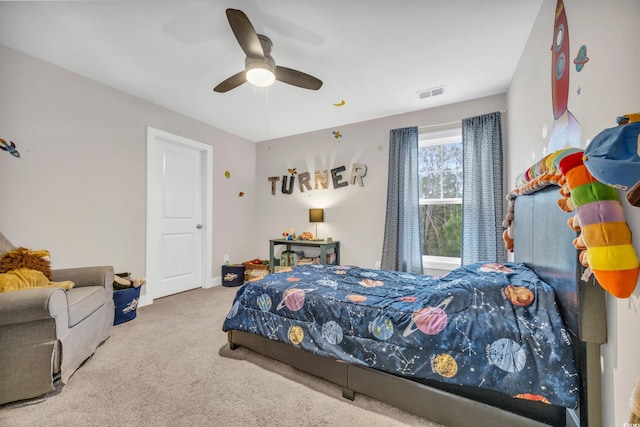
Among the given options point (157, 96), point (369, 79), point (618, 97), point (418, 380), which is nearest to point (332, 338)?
point (418, 380)

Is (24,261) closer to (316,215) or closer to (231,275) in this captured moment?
(231,275)

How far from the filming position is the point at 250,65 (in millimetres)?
1978

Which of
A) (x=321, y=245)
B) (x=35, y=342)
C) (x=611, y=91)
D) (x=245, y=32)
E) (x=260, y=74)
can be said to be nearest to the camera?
(x=611, y=91)

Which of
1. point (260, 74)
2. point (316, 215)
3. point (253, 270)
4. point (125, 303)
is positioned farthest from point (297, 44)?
point (253, 270)

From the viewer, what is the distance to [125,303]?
2641 millimetres

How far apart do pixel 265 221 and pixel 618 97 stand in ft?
14.4

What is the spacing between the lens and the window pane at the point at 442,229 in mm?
3328

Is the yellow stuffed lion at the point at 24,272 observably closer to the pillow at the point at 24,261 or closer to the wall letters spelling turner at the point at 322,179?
the pillow at the point at 24,261

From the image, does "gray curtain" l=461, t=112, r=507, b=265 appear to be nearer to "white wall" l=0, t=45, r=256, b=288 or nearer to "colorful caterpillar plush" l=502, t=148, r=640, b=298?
"colorful caterpillar plush" l=502, t=148, r=640, b=298

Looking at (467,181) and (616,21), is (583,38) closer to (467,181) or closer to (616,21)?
(616,21)

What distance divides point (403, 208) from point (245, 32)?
259 centimetres

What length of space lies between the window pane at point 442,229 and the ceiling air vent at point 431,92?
1385mm

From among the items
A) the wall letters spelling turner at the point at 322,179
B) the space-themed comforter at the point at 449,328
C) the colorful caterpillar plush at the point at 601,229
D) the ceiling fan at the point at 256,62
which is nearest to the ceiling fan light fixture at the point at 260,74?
the ceiling fan at the point at 256,62

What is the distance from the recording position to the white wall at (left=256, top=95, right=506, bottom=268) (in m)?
3.49
